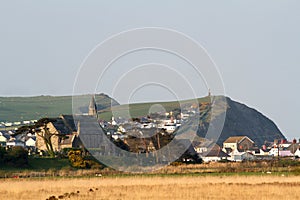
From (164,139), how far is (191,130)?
66274mm

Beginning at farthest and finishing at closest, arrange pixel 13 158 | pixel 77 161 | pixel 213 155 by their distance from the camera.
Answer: pixel 213 155 < pixel 77 161 < pixel 13 158

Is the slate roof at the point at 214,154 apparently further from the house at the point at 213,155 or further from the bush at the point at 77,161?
the bush at the point at 77,161

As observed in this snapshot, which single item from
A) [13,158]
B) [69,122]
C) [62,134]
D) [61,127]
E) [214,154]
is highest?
[69,122]

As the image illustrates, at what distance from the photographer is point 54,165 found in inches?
3236

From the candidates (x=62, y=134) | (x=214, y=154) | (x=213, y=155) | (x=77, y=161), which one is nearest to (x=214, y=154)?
(x=214, y=154)

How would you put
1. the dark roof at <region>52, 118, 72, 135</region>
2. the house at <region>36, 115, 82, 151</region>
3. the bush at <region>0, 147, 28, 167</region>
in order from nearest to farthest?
the bush at <region>0, 147, 28, 167</region> → the house at <region>36, 115, 82, 151</region> → the dark roof at <region>52, 118, 72, 135</region>

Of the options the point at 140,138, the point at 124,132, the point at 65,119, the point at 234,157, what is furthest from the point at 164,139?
the point at 234,157

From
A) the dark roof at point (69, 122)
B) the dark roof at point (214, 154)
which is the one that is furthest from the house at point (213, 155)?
the dark roof at point (69, 122)

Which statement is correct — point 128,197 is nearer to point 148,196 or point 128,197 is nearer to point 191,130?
point 148,196

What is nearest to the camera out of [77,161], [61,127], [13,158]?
[13,158]

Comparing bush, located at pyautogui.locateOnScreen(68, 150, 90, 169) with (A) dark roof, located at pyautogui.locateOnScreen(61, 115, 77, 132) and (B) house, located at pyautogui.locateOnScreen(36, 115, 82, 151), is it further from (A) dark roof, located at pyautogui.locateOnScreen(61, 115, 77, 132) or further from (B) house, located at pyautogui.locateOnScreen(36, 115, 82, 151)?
(A) dark roof, located at pyautogui.locateOnScreen(61, 115, 77, 132)

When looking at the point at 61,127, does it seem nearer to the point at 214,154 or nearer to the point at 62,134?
the point at 62,134

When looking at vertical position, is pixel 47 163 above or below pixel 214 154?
below

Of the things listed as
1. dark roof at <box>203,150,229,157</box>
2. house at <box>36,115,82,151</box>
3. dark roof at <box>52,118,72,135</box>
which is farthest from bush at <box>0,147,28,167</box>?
dark roof at <box>203,150,229,157</box>
